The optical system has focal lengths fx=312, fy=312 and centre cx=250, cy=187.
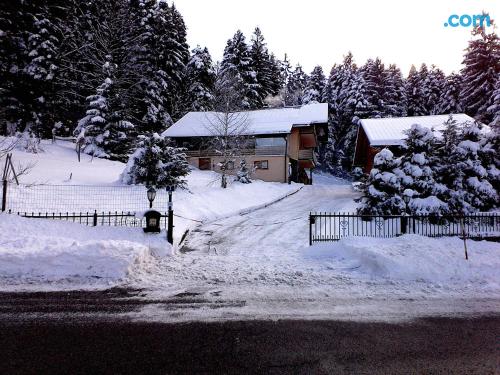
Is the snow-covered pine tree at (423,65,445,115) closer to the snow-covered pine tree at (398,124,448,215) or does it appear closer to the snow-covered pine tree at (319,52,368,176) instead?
the snow-covered pine tree at (319,52,368,176)

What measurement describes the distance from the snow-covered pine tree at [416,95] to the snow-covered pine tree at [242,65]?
88.0ft

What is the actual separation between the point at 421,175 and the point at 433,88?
156ft

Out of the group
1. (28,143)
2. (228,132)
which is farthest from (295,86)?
(28,143)

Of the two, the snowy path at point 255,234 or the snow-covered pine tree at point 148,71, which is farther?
the snow-covered pine tree at point 148,71

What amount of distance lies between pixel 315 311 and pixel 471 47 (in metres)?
45.7

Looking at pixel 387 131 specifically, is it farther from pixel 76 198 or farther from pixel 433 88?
pixel 433 88

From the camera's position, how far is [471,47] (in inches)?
1501

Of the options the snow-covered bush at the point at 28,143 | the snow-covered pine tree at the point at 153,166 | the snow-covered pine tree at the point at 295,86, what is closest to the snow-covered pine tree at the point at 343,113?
the snow-covered pine tree at the point at 295,86

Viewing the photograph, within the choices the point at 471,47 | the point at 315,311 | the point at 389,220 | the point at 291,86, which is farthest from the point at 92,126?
the point at 291,86

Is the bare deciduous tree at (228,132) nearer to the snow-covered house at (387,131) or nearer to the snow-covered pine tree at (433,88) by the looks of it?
the snow-covered house at (387,131)

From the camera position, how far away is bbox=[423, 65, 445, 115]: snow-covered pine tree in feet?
170

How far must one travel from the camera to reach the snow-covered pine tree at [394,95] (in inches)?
2101

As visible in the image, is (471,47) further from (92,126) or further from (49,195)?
(49,195)

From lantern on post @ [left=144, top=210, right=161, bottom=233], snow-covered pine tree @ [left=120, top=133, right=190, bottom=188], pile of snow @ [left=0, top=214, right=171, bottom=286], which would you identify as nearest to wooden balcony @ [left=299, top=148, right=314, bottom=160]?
snow-covered pine tree @ [left=120, top=133, right=190, bottom=188]
